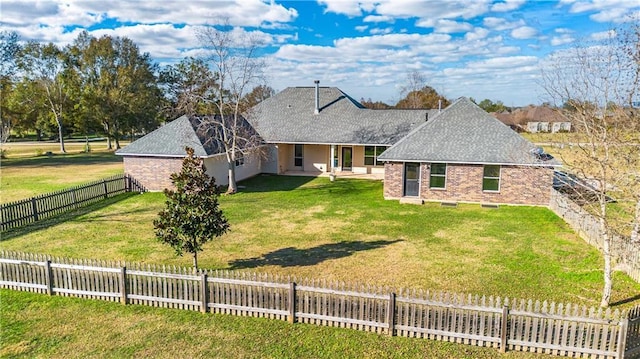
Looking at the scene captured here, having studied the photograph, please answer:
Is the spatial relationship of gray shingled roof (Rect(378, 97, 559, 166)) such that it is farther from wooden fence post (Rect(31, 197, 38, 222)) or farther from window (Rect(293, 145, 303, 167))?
wooden fence post (Rect(31, 197, 38, 222))

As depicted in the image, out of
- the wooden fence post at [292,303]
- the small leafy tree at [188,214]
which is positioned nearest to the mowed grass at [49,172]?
the small leafy tree at [188,214]

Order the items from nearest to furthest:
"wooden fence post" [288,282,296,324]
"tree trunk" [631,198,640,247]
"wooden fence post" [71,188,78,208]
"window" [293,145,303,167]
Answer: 1. "wooden fence post" [288,282,296,324]
2. "tree trunk" [631,198,640,247]
3. "wooden fence post" [71,188,78,208]
4. "window" [293,145,303,167]

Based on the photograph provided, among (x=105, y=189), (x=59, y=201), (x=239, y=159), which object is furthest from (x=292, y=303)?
(x=239, y=159)

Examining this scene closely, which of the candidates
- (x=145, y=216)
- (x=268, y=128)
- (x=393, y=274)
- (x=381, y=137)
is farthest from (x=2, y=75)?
(x=393, y=274)

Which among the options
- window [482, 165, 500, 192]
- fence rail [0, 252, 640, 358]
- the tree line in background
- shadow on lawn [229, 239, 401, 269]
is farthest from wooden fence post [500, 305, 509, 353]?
the tree line in background

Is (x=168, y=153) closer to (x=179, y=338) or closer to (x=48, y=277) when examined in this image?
(x=48, y=277)
